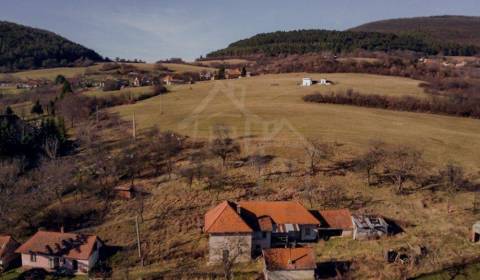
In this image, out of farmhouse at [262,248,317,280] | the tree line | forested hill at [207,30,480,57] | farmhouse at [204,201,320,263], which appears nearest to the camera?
farmhouse at [262,248,317,280]

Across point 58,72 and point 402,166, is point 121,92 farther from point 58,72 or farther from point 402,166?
point 402,166

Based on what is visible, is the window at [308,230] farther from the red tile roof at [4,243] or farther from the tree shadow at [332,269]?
the red tile roof at [4,243]

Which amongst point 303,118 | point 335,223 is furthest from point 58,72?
point 335,223

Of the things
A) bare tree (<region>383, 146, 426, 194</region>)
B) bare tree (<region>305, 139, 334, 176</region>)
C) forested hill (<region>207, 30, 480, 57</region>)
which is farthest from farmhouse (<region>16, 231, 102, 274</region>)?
forested hill (<region>207, 30, 480, 57</region>)

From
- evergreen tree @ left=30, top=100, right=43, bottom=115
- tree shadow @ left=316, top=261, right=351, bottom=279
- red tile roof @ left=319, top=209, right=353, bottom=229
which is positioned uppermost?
evergreen tree @ left=30, top=100, right=43, bottom=115

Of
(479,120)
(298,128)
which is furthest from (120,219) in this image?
(479,120)

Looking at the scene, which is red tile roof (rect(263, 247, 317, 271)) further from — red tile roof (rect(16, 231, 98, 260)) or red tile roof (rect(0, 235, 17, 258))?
red tile roof (rect(0, 235, 17, 258))

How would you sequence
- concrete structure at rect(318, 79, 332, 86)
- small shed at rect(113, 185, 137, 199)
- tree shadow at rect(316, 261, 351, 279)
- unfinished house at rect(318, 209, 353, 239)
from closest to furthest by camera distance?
tree shadow at rect(316, 261, 351, 279) → unfinished house at rect(318, 209, 353, 239) → small shed at rect(113, 185, 137, 199) → concrete structure at rect(318, 79, 332, 86)
